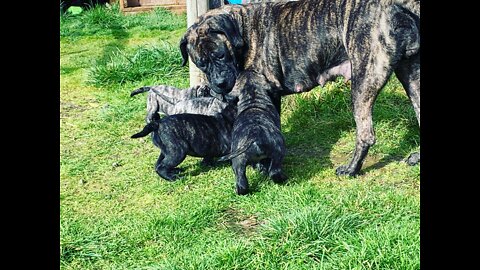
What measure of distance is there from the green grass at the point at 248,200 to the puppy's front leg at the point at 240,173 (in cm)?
7

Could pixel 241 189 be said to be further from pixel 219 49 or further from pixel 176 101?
pixel 176 101

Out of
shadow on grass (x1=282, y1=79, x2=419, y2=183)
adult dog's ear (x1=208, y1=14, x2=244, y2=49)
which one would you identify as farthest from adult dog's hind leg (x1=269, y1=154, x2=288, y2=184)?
adult dog's ear (x1=208, y1=14, x2=244, y2=49)

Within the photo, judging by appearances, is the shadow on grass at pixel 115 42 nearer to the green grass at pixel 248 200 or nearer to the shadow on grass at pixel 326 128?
the green grass at pixel 248 200

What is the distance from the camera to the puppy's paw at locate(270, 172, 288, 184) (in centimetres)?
478

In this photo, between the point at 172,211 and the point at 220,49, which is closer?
the point at 172,211

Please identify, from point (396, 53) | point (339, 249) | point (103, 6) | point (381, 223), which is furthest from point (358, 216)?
point (103, 6)

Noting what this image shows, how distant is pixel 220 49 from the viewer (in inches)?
207

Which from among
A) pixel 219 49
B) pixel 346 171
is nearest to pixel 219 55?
pixel 219 49

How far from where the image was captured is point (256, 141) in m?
4.58

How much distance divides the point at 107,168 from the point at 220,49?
141cm

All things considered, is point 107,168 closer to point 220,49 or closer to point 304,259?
point 220,49

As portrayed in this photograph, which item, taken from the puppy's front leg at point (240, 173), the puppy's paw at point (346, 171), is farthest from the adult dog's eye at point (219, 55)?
the puppy's paw at point (346, 171)

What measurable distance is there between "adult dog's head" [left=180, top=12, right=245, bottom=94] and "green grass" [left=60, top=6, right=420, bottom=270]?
0.73 meters
